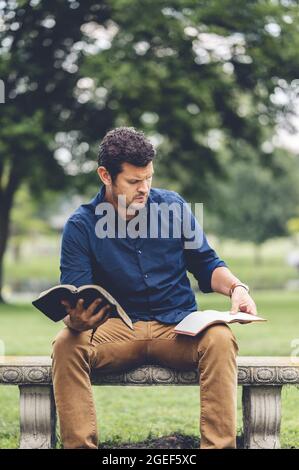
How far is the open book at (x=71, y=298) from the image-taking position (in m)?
3.53

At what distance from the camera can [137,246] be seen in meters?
4.13

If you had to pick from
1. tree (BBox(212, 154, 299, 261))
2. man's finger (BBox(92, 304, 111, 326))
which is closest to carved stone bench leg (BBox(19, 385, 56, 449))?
man's finger (BBox(92, 304, 111, 326))

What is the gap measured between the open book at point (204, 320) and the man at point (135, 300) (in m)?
0.04

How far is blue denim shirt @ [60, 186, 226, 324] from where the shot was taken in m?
4.08

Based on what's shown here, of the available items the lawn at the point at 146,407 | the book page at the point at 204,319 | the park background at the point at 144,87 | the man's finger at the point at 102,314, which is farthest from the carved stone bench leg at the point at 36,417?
the park background at the point at 144,87

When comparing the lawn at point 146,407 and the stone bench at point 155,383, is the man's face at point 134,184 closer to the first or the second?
the stone bench at point 155,383

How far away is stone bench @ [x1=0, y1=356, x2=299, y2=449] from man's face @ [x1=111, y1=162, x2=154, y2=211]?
818mm

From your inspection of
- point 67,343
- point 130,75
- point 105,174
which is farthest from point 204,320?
point 130,75

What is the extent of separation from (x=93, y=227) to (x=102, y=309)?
0.58 meters

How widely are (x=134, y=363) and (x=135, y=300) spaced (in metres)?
0.31

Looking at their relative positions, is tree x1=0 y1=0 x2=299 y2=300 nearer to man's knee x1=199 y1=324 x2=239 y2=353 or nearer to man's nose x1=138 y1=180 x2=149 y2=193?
man's nose x1=138 y1=180 x2=149 y2=193
